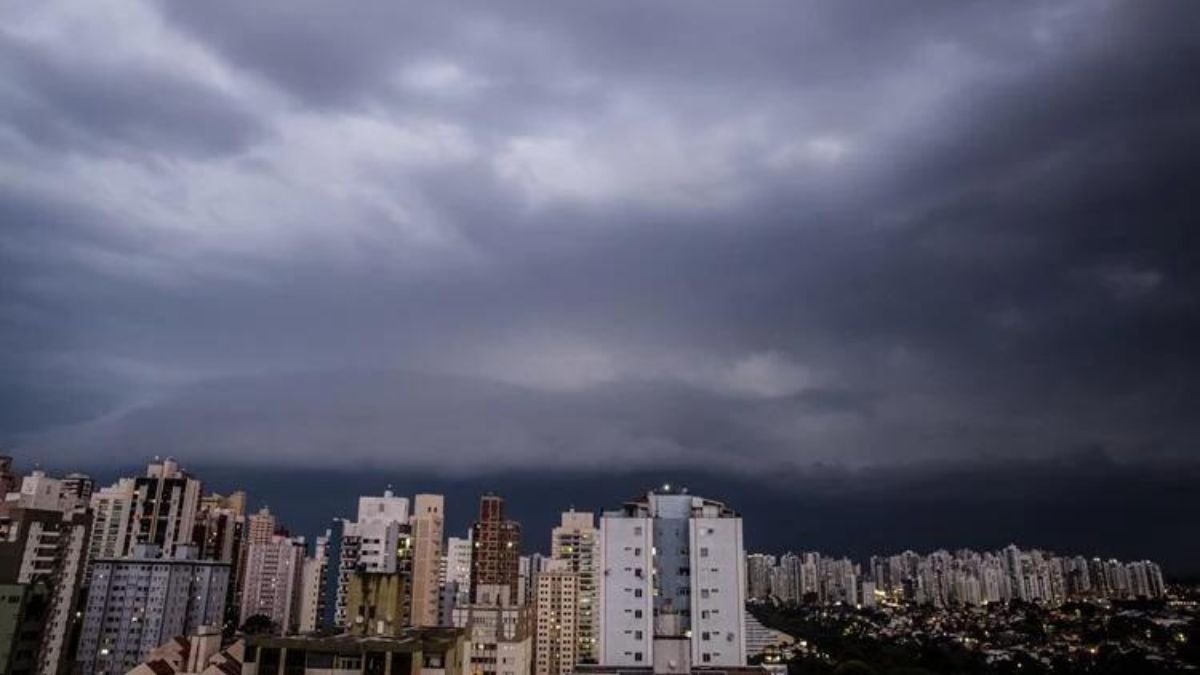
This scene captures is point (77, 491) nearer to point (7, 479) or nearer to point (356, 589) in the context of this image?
point (7, 479)

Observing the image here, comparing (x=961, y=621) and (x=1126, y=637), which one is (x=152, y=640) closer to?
(x=1126, y=637)

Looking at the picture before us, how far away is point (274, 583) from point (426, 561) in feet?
99.4

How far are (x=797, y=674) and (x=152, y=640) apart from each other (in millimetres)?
55617

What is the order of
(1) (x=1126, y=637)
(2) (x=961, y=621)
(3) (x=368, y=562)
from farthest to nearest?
(2) (x=961, y=621), (1) (x=1126, y=637), (3) (x=368, y=562)

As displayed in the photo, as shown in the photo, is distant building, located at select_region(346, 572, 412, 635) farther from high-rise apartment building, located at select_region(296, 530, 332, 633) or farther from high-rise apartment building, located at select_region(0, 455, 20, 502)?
high-rise apartment building, located at select_region(296, 530, 332, 633)

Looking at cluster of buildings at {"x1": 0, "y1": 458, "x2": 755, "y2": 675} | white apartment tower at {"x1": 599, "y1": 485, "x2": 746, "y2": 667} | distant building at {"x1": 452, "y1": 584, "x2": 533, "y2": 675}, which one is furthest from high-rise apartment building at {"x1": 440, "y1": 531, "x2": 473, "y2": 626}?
white apartment tower at {"x1": 599, "y1": 485, "x2": 746, "y2": 667}

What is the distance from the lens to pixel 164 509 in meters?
93.4

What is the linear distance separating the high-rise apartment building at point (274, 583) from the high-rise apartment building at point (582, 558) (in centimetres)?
3493

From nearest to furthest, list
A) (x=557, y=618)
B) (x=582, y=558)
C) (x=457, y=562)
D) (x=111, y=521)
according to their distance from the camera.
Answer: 1. (x=557, y=618)
2. (x=111, y=521)
3. (x=582, y=558)
4. (x=457, y=562)

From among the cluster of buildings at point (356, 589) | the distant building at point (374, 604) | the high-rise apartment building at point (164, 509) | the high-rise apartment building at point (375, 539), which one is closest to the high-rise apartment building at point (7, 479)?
the cluster of buildings at point (356, 589)

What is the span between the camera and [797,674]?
7612cm

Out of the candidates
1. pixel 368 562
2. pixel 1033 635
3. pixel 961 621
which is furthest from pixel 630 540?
pixel 961 621

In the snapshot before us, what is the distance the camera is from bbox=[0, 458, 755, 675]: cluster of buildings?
3772 centimetres

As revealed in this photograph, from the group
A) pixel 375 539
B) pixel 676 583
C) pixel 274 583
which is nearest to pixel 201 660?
pixel 676 583
